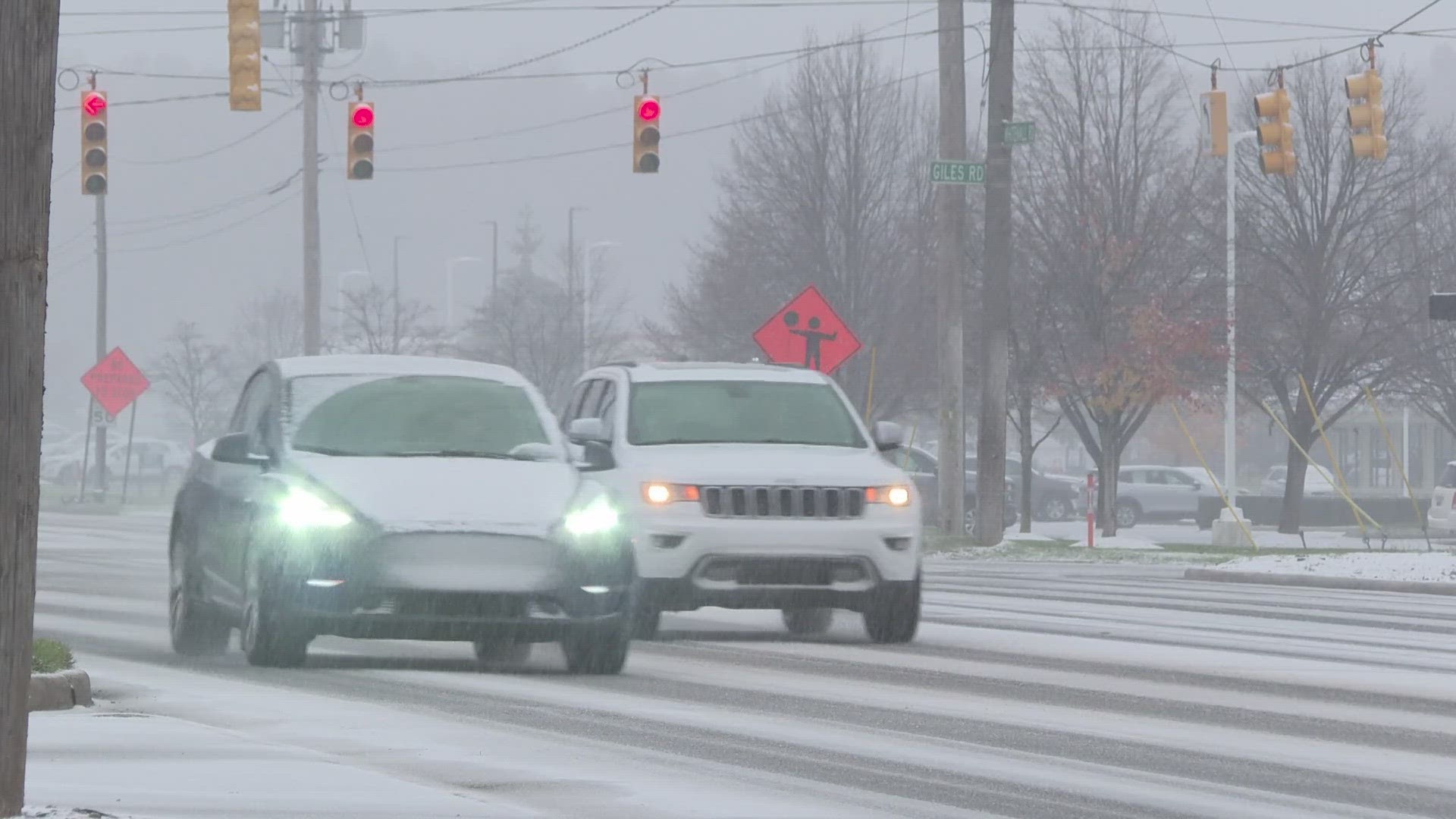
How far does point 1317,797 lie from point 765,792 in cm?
183

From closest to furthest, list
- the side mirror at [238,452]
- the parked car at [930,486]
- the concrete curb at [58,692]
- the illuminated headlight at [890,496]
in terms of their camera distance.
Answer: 1. the concrete curb at [58,692]
2. the side mirror at [238,452]
3. the illuminated headlight at [890,496]
4. the parked car at [930,486]

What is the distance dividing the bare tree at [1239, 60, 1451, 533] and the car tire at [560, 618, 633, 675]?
33127 millimetres

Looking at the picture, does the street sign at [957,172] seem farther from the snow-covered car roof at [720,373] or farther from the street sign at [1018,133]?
the snow-covered car roof at [720,373]

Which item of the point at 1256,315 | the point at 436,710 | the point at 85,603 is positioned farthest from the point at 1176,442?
the point at 436,710

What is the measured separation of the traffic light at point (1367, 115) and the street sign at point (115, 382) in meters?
28.0

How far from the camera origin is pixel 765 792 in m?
8.09

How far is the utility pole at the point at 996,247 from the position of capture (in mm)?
30500

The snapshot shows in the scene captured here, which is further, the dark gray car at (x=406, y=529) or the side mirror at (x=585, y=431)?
the side mirror at (x=585, y=431)

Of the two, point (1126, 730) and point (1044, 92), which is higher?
point (1044, 92)

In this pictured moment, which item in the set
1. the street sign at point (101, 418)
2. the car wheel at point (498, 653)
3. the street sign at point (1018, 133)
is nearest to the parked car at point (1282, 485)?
the street sign at point (101, 418)

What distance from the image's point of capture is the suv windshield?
15500 millimetres

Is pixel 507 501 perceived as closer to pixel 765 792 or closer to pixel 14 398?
pixel 765 792

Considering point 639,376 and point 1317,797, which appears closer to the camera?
point 1317,797

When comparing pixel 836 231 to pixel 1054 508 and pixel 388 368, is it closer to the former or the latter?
pixel 1054 508
